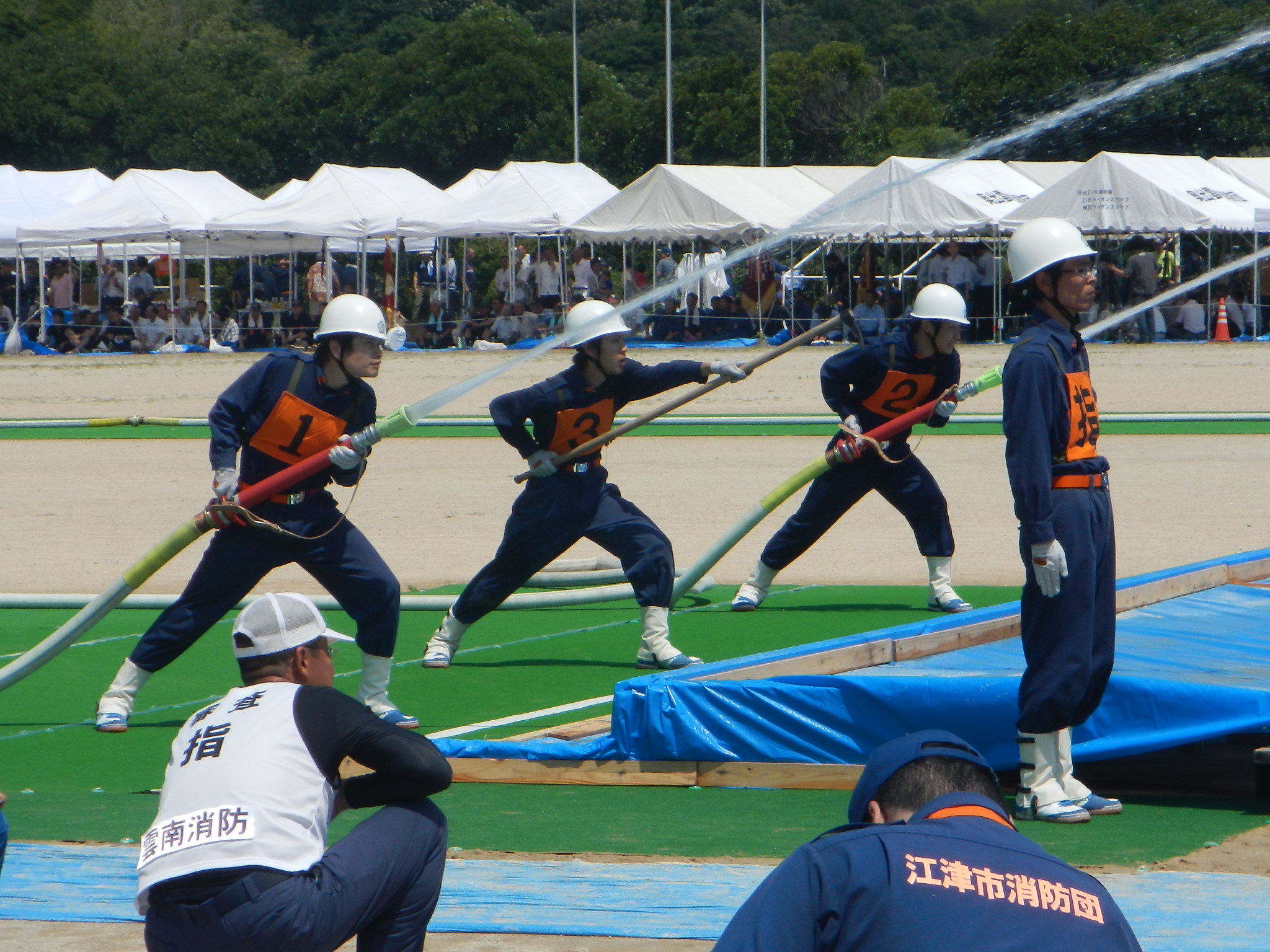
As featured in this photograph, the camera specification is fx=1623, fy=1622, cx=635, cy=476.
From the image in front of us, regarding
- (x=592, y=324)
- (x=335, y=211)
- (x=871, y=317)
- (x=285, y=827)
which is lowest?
(x=285, y=827)

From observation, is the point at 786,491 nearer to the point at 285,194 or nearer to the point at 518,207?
the point at 518,207

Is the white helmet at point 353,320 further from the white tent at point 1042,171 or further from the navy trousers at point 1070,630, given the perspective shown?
the white tent at point 1042,171

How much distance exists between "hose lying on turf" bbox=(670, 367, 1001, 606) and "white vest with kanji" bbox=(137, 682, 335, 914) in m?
5.29

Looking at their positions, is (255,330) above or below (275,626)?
below

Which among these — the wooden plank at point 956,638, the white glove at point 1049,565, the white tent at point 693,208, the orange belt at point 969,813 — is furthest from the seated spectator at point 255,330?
the orange belt at point 969,813

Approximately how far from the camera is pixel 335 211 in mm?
31625

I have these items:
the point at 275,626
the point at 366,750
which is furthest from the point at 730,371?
the point at 366,750

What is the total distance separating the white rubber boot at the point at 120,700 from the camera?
7035mm

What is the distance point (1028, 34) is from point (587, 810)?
157 feet

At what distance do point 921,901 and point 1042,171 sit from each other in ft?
99.0

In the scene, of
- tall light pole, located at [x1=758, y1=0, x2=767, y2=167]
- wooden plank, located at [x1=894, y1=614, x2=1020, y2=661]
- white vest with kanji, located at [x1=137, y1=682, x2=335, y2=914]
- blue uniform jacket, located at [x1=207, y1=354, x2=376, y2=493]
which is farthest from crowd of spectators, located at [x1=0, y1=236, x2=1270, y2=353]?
white vest with kanji, located at [x1=137, y1=682, x2=335, y2=914]

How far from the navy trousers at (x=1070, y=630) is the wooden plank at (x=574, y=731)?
1838 mm

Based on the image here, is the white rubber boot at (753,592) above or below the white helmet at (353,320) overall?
below

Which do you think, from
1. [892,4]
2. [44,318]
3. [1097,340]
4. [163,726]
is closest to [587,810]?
[163,726]
